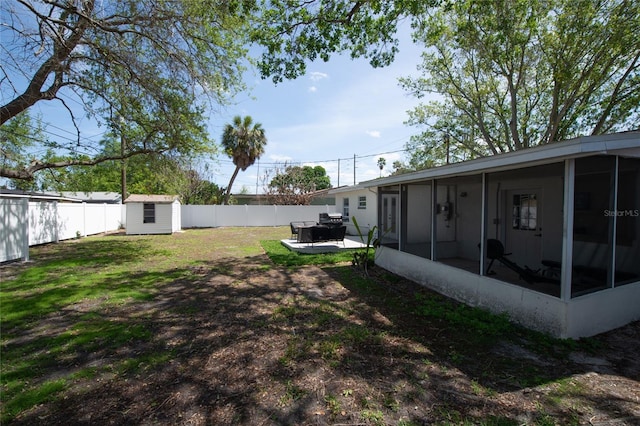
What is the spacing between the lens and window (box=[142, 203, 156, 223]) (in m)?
16.7

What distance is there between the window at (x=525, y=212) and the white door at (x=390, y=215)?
16.8ft

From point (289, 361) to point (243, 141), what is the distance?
22.9m

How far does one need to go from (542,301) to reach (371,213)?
10632 mm

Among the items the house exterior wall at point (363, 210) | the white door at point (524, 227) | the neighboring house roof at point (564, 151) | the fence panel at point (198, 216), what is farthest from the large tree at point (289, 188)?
the neighboring house roof at point (564, 151)

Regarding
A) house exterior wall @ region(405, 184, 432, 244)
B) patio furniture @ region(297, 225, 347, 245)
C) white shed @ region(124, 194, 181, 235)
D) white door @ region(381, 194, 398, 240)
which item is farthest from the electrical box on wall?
white shed @ region(124, 194, 181, 235)

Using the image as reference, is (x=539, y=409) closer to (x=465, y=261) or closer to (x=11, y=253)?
(x=465, y=261)

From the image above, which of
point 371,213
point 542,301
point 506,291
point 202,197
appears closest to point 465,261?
point 506,291

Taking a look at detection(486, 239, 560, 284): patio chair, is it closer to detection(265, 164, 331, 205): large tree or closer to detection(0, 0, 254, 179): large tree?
detection(0, 0, 254, 179): large tree

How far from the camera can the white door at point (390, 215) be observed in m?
12.4

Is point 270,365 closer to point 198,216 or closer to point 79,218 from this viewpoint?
point 79,218

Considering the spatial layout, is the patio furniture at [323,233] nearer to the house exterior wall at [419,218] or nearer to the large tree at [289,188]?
the house exterior wall at [419,218]

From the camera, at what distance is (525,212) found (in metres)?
7.20

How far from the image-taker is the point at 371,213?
575 inches

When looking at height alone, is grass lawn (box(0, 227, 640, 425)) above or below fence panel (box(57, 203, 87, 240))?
below
